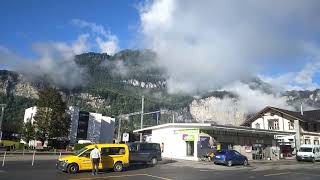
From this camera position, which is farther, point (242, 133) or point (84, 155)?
point (242, 133)

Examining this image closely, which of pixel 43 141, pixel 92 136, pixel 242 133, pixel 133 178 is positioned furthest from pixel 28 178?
pixel 92 136

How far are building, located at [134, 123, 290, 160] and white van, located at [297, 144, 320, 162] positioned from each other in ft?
12.3

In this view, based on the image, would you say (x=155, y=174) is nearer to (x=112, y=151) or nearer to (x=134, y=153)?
(x=112, y=151)

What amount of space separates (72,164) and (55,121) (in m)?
50.6

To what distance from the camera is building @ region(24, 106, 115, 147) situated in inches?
4953

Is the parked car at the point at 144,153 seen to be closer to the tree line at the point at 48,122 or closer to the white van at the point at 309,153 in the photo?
the white van at the point at 309,153

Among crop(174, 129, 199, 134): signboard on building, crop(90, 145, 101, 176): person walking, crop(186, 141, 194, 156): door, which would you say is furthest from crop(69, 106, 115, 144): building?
crop(90, 145, 101, 176): person walking

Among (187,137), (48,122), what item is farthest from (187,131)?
(48,122)

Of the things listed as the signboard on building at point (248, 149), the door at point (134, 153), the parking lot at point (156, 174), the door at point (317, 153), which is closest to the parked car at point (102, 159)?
the parking lot at point (156, 174)

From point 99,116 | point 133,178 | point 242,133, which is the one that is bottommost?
point 133,178

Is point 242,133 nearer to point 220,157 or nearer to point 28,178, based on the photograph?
point 220,157

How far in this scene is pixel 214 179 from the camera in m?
21.3

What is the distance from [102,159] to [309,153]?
32.1m

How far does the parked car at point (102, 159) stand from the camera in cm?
2298
